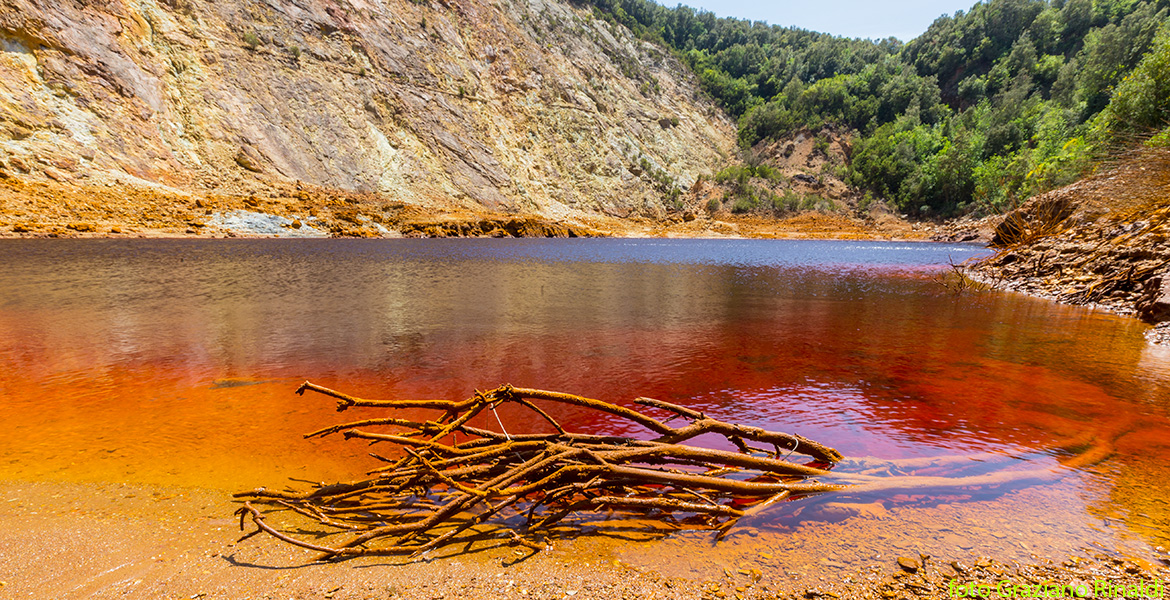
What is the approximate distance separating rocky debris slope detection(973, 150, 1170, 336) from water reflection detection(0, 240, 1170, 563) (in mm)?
987

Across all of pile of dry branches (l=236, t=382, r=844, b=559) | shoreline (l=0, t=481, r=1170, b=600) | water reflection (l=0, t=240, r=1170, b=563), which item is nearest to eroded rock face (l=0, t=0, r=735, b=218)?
water reflection (l=0, t=240, r=1170, b=563)

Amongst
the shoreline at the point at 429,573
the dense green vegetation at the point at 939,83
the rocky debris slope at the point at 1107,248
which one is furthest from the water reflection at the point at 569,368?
the dense green vegetation at the point at 939,83

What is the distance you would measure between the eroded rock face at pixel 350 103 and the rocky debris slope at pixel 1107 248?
40.7 metres

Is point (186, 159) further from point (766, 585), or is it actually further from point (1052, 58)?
point (1052, 58)

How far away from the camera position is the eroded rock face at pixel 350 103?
105ft

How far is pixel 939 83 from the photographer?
8644 centimetres

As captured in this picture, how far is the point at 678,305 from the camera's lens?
12.9 metres

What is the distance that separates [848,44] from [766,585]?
398 feet

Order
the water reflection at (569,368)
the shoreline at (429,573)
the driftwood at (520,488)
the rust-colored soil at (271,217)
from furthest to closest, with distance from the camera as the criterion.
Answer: the rust-colored soil at (271,217)
the water reflection at (569,368)
the driftwood at (520,488)
the shoreline at (429,573)

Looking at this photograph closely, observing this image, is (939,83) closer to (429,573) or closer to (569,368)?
(569,368)

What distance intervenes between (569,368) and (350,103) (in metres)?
46.7

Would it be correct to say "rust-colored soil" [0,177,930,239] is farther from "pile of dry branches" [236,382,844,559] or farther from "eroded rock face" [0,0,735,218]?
"pile of dry branches" [236,382,844,559]

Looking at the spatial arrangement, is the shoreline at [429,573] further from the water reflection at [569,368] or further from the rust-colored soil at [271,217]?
the rust-colored soil at [271,217]

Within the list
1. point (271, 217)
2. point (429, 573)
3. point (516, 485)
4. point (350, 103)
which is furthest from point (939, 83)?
point (429, 573)
